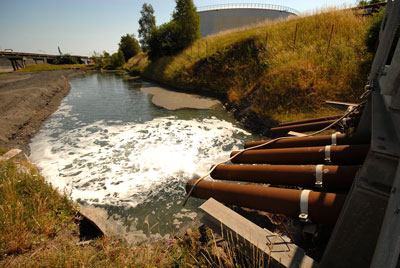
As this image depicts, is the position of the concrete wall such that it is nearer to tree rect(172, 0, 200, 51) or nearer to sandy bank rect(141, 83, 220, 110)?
tree rect(172, 0, 200, 51)

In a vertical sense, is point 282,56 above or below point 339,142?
above

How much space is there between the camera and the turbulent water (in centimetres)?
495

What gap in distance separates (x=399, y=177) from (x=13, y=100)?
17866 millimetres

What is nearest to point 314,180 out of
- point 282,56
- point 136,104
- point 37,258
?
point 37,258

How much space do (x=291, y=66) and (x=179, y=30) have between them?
19555mm

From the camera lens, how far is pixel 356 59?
9305 millimetres

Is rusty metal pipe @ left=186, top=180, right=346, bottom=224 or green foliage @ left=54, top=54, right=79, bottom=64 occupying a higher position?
green foliage @ left=54, top=54, right=79, bottom=64

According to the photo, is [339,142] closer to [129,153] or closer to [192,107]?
[129,153]

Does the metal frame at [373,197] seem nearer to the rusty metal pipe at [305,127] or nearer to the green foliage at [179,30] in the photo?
the rusty metal pipe at [305,127]

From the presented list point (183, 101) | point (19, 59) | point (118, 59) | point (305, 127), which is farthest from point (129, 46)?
point (305, 127)

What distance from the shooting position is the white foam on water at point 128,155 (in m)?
5.73

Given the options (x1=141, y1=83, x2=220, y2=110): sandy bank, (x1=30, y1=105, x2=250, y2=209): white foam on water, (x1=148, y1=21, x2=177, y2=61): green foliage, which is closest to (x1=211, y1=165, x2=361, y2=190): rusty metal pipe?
(x1=30, y1=105, x2=250, y2=209): white foam on water

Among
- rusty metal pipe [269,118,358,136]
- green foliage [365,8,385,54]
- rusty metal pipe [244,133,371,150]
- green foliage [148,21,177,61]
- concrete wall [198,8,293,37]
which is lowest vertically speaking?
rusty metal pipe [269,118,358,136]

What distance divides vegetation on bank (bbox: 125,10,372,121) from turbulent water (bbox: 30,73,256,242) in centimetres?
251
